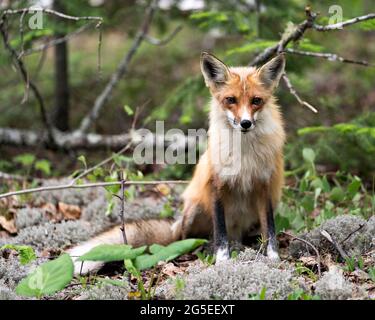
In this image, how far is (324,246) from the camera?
4.68 meters

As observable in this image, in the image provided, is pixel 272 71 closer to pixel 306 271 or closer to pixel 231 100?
pixel 231 100

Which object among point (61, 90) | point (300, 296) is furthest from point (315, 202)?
point (61, 90)

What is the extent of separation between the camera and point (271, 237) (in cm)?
478

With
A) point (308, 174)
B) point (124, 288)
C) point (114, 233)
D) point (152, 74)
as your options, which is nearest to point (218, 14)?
point (308, 174)

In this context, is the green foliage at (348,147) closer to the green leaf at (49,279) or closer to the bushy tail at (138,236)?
the bushy tail at (138,236)

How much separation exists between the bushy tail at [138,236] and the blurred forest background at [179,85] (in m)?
0.58

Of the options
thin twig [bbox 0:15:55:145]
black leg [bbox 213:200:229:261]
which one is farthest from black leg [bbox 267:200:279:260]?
thin twig [bbox 0:15:55:145]

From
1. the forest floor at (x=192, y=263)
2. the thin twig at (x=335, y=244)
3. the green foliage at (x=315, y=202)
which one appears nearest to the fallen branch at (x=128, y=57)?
the forest floor at (x=192, y=263)

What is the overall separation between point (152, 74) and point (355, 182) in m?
7.50

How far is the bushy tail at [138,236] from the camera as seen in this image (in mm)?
4577

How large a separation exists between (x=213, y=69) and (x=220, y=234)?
1576 millimetres

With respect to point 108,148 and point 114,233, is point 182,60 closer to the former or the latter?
point 108,148

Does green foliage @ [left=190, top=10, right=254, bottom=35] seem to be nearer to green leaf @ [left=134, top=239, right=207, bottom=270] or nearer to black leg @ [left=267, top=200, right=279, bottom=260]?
black leg @ [left=267, top=200, right=279, bottom=260]

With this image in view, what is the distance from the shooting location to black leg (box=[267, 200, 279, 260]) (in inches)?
184
